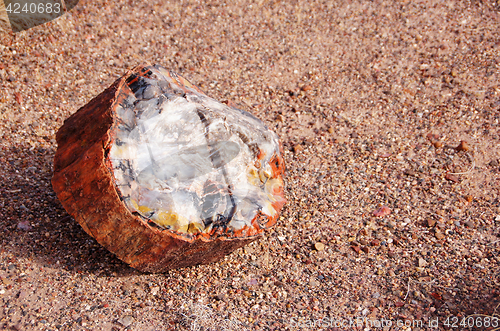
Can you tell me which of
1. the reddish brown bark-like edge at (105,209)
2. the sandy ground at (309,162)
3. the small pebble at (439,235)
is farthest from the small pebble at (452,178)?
the reddish brown bark-like edge at (105,209)

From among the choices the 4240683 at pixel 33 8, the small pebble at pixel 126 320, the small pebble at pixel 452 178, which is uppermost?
the 4240683 at pixel 33 8

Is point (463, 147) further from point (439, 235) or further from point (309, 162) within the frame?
point (309, 162)

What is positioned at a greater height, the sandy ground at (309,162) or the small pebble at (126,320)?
the sandy ground at (309,162)

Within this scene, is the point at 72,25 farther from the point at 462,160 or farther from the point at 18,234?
the point at 462,160

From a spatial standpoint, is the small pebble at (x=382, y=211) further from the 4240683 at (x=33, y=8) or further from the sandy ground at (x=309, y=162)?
the 4240683 at (x=33, y=8)

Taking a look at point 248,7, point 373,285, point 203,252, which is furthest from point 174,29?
point 373,285

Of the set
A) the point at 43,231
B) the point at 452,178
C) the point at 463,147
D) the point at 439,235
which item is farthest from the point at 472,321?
the point at 43,231
